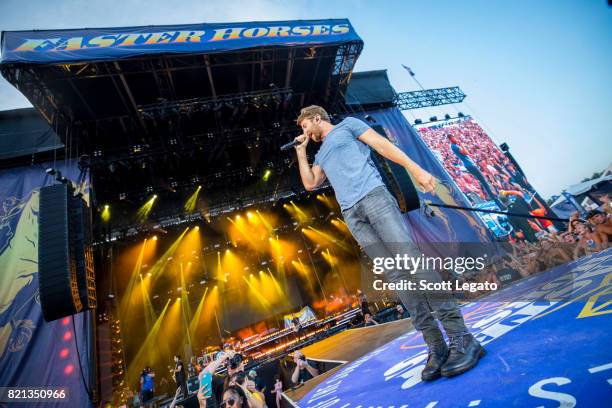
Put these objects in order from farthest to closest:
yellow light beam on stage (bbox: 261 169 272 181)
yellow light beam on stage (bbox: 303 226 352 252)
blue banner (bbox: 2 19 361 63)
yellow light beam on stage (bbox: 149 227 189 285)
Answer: yellow light beam on stage (bbox: 303 226 352 252)
yellow light beam on stage (bbox: 149 227 189 285)
yellow light beam on stage (bbox: 261 169 272 181)
blue banner (bbox: 2 19 361 63)

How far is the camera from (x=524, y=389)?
97 cm

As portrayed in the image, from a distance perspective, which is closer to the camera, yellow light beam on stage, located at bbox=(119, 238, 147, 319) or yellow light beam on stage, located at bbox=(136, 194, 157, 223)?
yellow light beam on stage, located at bbox=(136, 194, 157, 223)

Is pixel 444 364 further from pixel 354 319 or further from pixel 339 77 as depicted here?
pixel 354 319

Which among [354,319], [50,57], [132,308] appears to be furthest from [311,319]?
[50,57]

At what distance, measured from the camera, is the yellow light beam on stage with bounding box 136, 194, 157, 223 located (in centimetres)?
955

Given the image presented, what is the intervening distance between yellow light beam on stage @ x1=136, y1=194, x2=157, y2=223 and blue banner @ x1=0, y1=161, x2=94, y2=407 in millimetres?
2811

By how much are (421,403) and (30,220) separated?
30.8ft

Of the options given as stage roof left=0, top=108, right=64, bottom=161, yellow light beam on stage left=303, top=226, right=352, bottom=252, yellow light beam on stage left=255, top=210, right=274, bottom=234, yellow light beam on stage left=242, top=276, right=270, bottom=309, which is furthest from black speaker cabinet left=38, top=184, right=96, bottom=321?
yellow light beam on stage left=242, top=276, right=270, bottom=309

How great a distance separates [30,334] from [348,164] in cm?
791

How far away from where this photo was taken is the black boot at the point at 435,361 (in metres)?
1.52

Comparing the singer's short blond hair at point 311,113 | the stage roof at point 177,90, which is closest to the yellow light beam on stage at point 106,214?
the stage roof at point 177,90

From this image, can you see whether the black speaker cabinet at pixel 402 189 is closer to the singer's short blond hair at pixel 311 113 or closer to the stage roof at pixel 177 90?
the stage roof at pixel 177 90

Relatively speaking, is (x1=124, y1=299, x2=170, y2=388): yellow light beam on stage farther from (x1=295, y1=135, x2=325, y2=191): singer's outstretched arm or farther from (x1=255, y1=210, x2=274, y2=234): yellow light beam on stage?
(x1=295, y1=135, x2=325, y2=191): singer's outstretched arm

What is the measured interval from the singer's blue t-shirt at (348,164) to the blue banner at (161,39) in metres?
5.32
